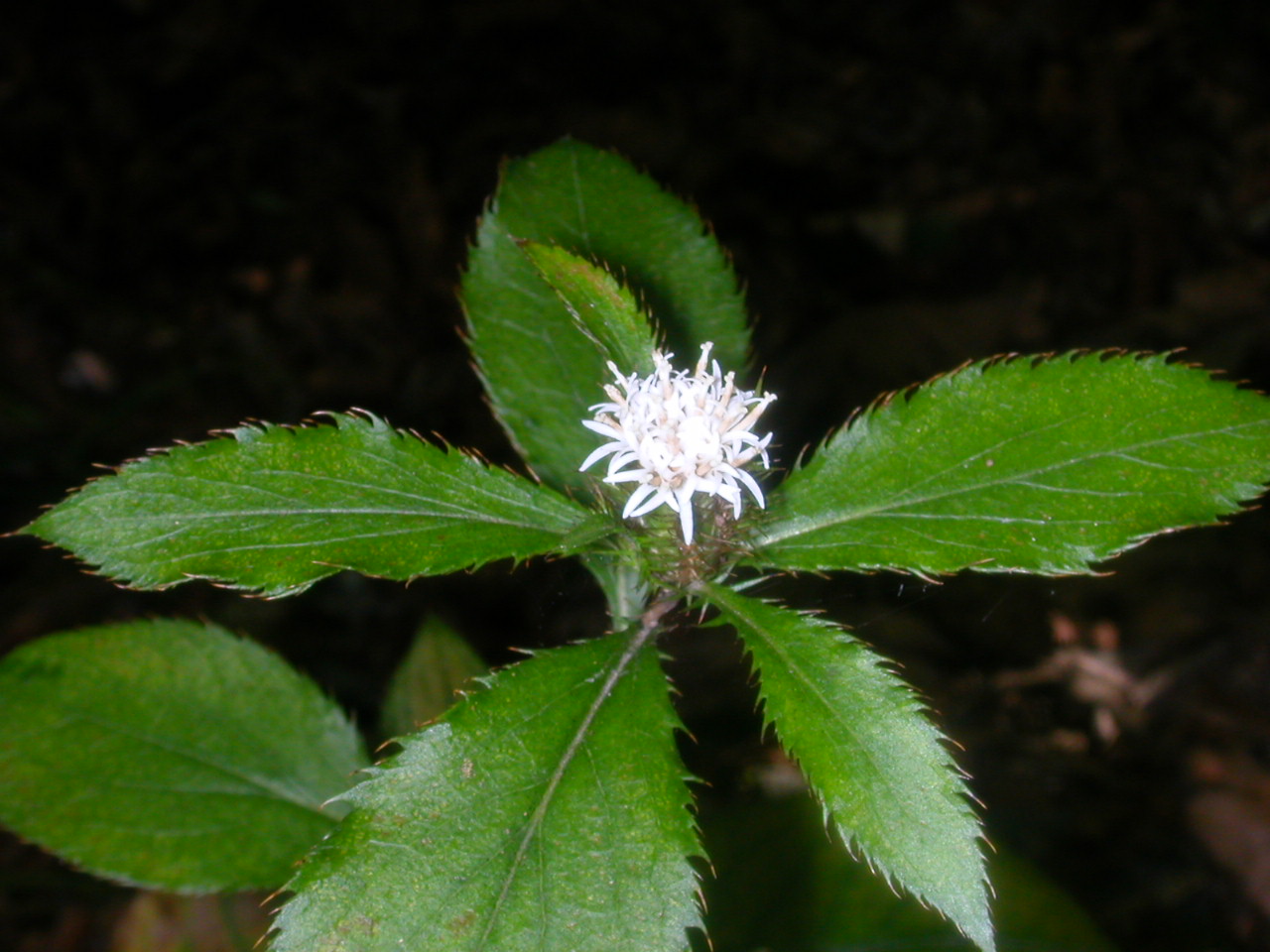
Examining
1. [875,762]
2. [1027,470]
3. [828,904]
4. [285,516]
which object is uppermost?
[285,516]

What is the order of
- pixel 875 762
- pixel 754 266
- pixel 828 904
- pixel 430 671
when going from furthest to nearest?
pixel 754 266 < pixel 828 904 < pixel 430 671 < pixel 875 762

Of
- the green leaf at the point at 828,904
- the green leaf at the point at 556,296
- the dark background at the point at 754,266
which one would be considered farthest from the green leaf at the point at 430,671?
the dark background at the point at 754,266

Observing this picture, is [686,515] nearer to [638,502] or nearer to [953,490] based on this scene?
[638,502]

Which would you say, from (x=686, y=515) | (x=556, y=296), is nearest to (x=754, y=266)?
(x=556, y=296)

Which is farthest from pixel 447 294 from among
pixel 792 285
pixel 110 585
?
pixel 110 585

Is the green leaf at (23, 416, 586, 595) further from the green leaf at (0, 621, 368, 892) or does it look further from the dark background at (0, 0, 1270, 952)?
the dark background at (0, 0, 1270, 952)

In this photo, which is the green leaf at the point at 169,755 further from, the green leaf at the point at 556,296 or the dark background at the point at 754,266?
the dark background at the point at 754,266

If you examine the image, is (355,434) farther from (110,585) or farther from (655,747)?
(110,585)
